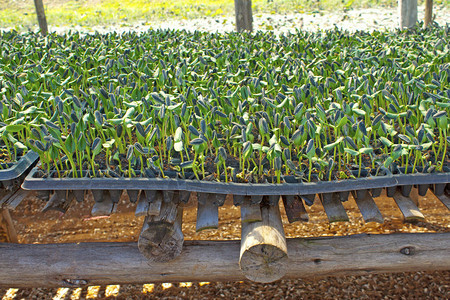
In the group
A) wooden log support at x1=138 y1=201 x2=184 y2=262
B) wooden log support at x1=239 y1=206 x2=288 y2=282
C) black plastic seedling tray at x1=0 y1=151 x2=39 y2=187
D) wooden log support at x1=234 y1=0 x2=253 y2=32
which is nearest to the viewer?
wooden log support at x1=239 y1=206 x2=288 y2=282

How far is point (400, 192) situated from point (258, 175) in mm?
777

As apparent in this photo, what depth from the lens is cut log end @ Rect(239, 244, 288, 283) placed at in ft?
6.23

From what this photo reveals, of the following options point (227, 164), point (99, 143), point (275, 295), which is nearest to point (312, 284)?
point (275, 295)

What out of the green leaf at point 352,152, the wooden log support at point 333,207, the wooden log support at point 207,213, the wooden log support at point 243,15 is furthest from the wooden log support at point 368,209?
the wooden log support at point 243,15

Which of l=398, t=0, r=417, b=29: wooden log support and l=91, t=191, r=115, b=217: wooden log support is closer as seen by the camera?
l=91, t=191, r=115, b=217: wooden log support

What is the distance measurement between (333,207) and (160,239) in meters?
0.89

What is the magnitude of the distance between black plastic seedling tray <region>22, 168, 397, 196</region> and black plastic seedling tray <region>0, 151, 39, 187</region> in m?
0.14

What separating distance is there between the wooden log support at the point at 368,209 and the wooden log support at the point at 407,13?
15.2 feet

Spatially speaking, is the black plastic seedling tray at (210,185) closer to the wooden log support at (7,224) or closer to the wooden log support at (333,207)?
the wooden log support at (333,207)

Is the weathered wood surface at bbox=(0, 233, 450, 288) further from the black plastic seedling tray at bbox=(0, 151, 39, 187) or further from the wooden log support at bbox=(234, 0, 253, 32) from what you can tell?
the wooden log support at bbox=(234, 0, 253, 32)

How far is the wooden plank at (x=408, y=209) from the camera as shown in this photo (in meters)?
2.10

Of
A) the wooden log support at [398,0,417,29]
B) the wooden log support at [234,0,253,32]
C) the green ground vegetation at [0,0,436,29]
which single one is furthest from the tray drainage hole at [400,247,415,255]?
the green ground vegetation at [0,0,436,29]

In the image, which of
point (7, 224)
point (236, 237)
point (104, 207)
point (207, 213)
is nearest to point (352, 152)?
point (207, 213)

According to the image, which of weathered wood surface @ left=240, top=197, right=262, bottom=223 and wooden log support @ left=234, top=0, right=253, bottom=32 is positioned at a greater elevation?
wooden log support @ left=234, top=0, right=253, bottom=32
